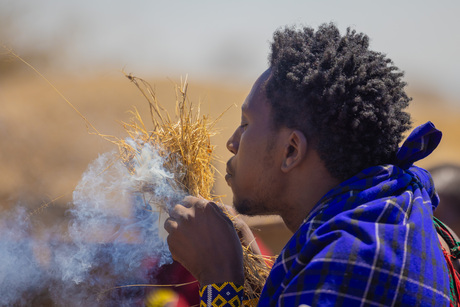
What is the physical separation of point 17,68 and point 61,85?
103 centimetres

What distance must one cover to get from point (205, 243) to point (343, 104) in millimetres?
835

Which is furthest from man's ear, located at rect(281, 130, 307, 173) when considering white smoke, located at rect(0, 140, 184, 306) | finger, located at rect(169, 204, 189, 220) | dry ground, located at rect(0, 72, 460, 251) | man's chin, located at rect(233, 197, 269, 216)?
dry ground, located at rect(0, 72, 460, 251)

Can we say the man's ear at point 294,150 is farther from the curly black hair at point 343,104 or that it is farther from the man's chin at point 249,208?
the man's chin at point 249,208

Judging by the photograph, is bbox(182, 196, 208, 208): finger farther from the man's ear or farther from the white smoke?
the man's ear

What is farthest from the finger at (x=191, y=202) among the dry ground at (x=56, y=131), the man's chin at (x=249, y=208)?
the dry ground at (x=56, y=131)

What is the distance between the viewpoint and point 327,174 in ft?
6.13

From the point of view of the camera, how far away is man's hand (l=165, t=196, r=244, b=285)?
201 cm

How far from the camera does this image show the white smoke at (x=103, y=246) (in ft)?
8.25

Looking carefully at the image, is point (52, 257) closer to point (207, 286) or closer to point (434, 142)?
point (207, 286)

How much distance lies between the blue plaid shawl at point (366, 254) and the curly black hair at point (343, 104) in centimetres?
15

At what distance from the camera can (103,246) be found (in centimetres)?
Result: 280

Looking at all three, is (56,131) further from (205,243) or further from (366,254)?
(366,254)

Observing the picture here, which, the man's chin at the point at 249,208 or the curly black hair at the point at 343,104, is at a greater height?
the curly black hair at the point at 343,104

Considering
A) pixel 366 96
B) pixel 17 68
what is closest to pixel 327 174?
pixel 366 96
